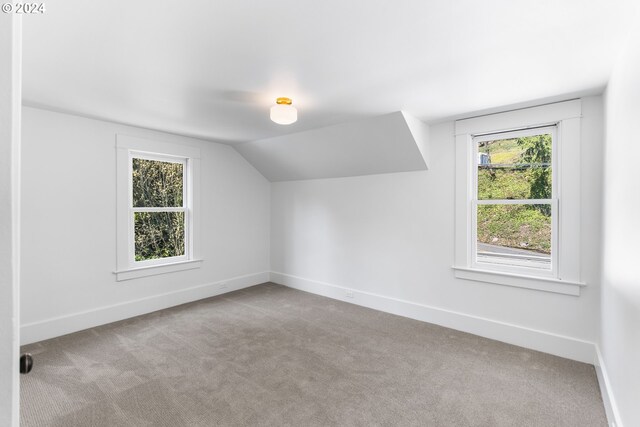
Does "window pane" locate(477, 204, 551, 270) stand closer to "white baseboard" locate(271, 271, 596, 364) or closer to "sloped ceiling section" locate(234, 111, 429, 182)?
"white baseboard" locate(271, 271, 596, 364)

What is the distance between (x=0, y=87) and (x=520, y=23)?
207 centimetres

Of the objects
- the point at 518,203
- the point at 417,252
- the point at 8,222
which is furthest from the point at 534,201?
the point at 8,222

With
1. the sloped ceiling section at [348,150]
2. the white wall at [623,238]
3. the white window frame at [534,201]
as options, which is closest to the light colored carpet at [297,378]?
the white wall at [623,238]

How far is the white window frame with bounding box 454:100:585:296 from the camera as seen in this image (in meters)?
2.76

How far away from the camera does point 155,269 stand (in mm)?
3982

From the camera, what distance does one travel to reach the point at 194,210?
438 cm

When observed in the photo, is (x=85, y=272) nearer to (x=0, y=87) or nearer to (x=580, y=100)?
(x=0, y=87)

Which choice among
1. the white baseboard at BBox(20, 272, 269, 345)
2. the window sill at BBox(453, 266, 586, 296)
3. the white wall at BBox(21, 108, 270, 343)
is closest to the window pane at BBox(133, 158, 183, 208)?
the white wall at BBox(21, 108, 270, 343)

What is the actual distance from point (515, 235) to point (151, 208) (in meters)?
4.19

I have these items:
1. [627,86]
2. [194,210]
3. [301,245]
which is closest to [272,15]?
[627,86]

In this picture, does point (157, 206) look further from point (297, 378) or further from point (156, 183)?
point (297, 378)

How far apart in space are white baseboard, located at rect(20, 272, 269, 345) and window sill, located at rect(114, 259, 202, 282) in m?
0.29

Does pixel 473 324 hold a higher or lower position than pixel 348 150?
lower

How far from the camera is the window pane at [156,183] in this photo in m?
3.96
